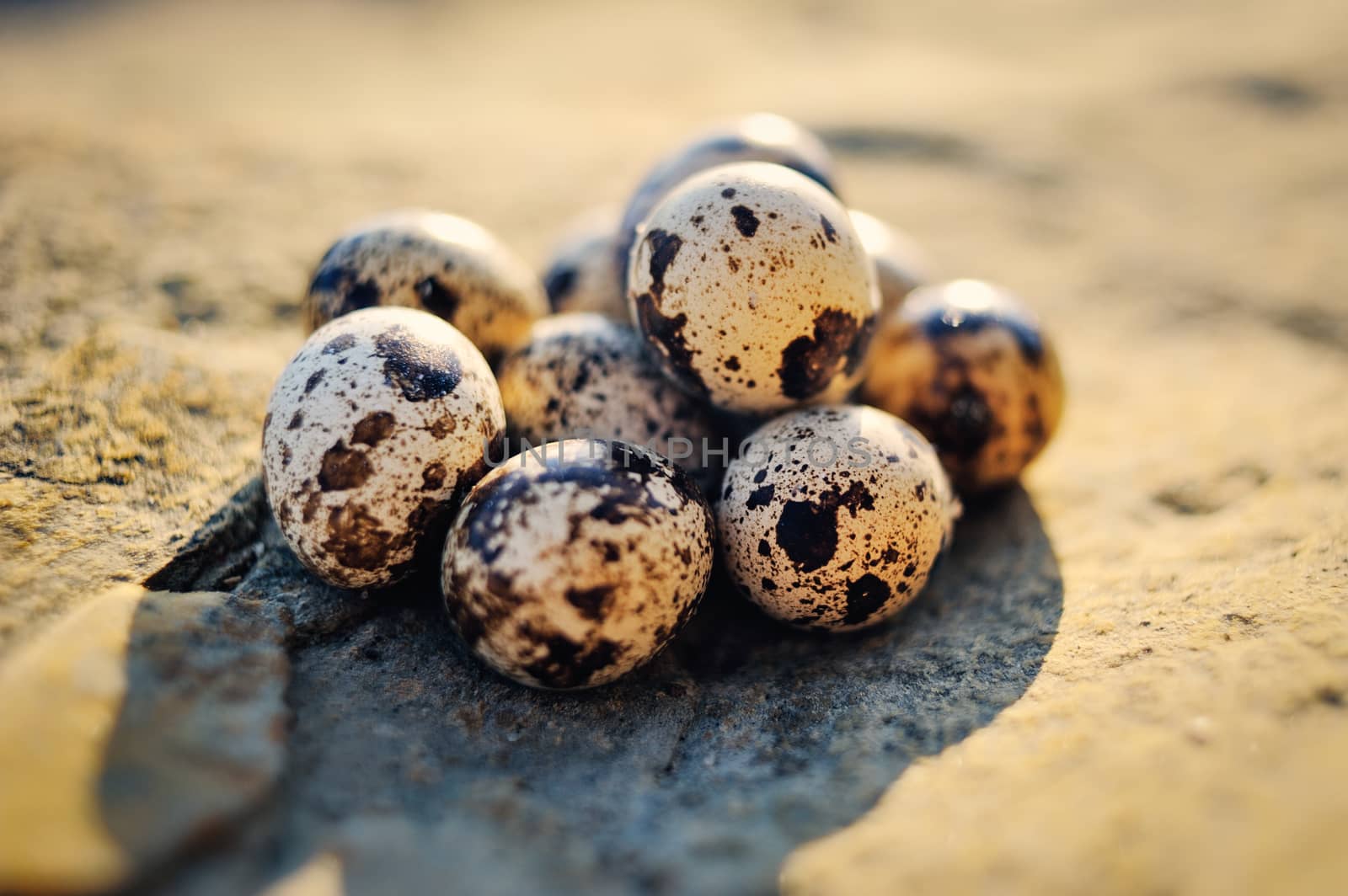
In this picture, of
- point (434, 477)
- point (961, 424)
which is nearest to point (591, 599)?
point (434, 477)

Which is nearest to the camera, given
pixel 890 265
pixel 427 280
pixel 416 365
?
pixel 416 365

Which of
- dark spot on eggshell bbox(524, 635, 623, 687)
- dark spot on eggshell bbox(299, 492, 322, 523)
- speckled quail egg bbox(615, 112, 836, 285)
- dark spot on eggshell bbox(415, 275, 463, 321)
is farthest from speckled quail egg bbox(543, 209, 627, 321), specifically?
dark spot on eggshell bbox(524, 635, 623, 687)

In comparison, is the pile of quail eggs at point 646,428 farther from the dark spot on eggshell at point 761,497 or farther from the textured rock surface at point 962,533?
the textured rock surface at point 962,533

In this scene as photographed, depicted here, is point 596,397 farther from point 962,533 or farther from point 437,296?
point 962,533

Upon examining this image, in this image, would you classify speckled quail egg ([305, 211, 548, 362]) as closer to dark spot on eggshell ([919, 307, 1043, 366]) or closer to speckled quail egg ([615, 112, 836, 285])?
speckled quail egg ([615, 112, 836, 285])

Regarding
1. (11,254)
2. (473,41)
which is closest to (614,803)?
(11,254)

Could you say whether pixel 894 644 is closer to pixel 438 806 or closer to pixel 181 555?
pixel 438 806
